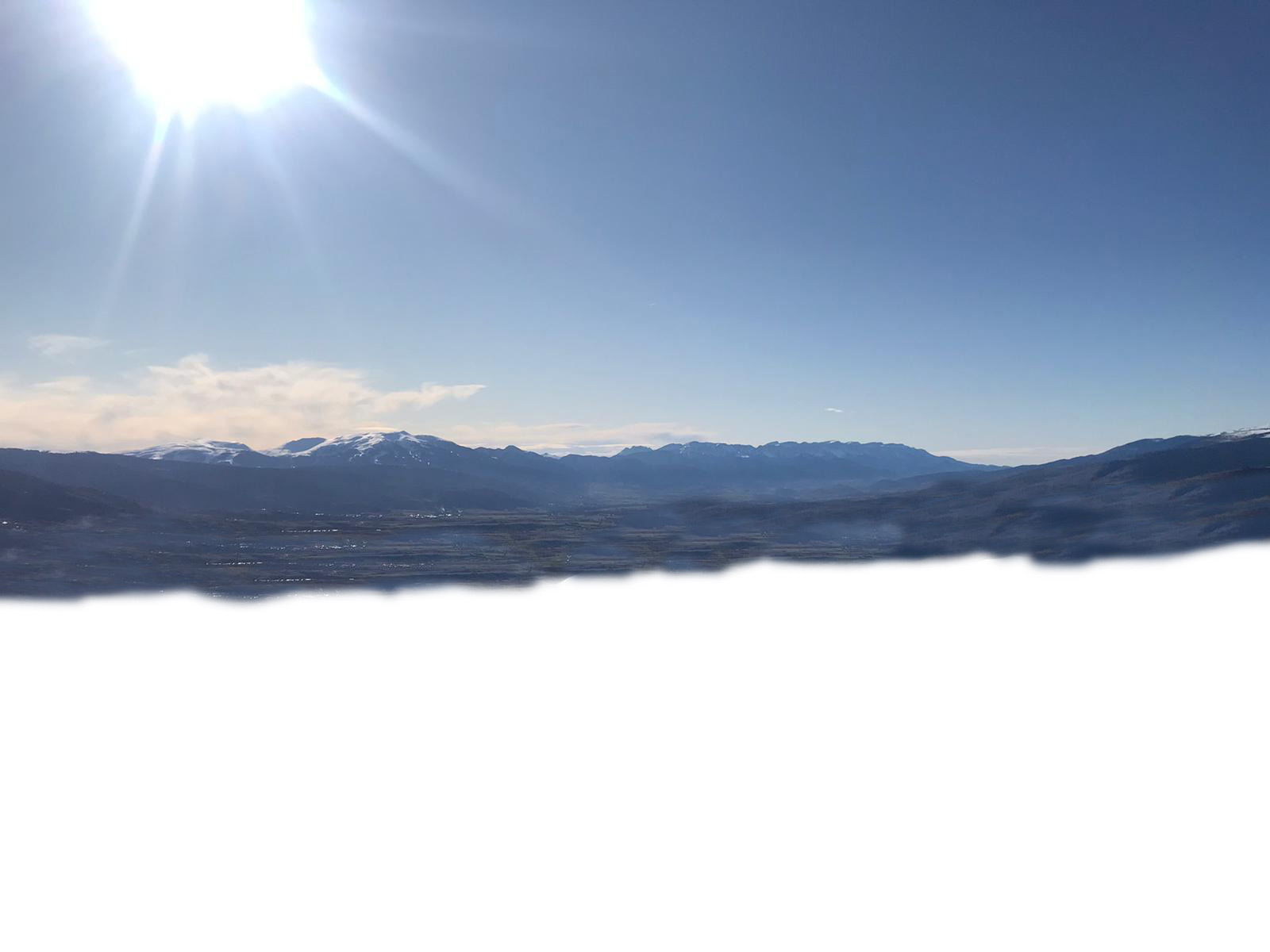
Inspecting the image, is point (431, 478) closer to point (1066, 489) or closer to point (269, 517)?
point (269, 517)

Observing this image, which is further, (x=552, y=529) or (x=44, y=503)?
(x=552, y=529)

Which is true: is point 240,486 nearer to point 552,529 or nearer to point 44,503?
point 44,503

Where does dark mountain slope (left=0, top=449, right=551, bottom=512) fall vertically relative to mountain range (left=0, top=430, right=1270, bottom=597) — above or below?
above

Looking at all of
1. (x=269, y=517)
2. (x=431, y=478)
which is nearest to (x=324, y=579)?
(x=269, y=517)

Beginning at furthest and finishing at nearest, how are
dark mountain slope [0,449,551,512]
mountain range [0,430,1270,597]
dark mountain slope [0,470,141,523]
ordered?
dark mountain slope [0,449,551,512], dark mountain slope [0,470,141,523], mountain range [0,430,1270,597]

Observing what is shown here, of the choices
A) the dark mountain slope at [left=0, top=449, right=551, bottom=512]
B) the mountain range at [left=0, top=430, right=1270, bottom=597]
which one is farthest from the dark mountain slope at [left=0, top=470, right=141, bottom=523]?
the dark mountain slope at [left=0, top=449, right=551, bottom=512]

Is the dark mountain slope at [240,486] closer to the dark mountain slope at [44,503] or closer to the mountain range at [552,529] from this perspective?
the mountain range at [552,529]

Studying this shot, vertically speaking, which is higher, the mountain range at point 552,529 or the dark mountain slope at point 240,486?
the dark mountain slope at point 240,486

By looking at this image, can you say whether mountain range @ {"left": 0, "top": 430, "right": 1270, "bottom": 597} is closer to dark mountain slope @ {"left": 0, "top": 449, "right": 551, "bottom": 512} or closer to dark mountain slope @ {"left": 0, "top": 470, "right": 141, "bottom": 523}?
dark mountain slope @ {"left": 0, "top": 470, "right": 141, "bottom": 523}

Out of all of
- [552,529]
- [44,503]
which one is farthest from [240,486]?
[552,529]

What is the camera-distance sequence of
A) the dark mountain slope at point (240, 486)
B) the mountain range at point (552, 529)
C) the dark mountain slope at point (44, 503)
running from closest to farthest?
1. the mountain range at point (552, 529)
2. the dark mountain slope at point (44, 503)
3. the dark mountain slope at point (240, 486)

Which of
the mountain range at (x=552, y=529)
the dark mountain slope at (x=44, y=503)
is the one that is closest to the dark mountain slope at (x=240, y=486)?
the mountain range at (x=552, y=529)
